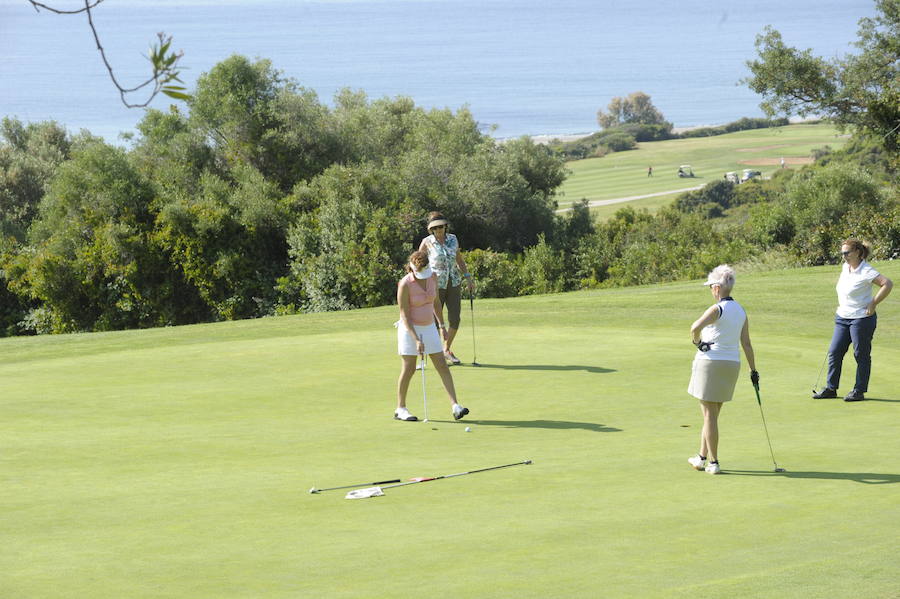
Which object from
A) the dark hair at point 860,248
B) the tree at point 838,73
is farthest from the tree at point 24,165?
the dark hair at point 860,248

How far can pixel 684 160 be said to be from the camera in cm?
13550

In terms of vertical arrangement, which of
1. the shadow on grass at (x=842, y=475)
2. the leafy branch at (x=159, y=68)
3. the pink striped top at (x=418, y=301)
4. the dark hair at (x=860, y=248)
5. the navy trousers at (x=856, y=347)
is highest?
the leafy branch at (x=159, y=68)

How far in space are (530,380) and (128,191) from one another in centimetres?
3698

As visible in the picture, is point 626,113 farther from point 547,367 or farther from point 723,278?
point 723,278

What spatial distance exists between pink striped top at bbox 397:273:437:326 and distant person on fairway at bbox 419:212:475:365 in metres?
2.52

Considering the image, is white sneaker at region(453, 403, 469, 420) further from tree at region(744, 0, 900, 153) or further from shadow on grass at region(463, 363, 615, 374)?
tree at region(744, 0, 900, 153)

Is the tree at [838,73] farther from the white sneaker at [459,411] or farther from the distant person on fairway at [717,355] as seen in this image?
the distant person on fairway at [717,355]

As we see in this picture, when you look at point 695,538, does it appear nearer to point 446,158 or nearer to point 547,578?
point 547,578

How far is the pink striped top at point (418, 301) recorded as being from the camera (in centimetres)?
1115

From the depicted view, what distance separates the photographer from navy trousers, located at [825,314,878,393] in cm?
1175

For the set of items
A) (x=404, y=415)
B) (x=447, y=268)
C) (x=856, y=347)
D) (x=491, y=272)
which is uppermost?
(x=447, y=268)

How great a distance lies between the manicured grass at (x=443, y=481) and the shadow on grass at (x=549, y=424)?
4 centimetres

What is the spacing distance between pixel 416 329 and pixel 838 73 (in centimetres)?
4096

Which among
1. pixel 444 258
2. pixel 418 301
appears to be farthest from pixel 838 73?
pixel 418 301
